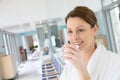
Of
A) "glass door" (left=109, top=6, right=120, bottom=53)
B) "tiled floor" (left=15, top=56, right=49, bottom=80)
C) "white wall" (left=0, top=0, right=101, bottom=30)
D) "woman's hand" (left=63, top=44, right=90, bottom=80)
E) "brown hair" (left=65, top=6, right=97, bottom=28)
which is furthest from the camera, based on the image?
"tiled floor" (left=15, top=56, right=49, bottom=80)

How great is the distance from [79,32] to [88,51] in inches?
5.8

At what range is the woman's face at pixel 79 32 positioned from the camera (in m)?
1.04

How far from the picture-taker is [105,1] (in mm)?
4852

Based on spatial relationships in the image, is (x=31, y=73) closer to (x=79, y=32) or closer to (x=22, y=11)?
(x=22, y=11)

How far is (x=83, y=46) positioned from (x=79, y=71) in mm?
130

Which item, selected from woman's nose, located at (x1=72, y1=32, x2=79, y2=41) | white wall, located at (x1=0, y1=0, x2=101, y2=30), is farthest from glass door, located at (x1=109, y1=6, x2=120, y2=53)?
woman's nose, located at (x1=72, y1=32, x2=79, y2=41)

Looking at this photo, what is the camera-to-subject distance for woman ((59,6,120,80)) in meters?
1.00

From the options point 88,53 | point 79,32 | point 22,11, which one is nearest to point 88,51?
point 88,53

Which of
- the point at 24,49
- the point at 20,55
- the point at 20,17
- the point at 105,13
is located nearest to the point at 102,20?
the point at 105,13

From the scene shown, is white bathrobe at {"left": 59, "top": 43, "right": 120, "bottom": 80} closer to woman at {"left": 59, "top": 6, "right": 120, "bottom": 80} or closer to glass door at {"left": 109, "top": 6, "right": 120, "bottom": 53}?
woman at {"left": 59, "top": 6, "right": 120, "bottom": 80}

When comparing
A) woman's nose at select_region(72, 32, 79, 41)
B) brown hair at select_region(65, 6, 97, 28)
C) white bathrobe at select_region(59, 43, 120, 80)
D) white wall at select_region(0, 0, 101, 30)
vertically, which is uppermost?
white wall at select_region(0, 0, 101, 30)

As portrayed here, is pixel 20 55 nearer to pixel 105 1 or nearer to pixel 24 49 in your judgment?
pixel 24 49

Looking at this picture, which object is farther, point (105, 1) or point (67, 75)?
point (105, 1)

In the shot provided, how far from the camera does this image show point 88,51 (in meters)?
1.15
